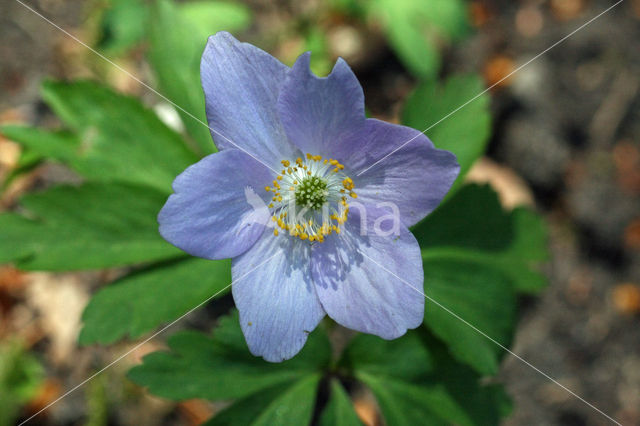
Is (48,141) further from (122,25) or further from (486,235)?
(486,235)

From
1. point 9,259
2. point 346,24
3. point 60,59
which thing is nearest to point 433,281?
point 9,259

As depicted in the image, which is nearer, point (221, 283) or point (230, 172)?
point (230, 172)

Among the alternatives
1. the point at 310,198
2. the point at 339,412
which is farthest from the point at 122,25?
the point at 339,412

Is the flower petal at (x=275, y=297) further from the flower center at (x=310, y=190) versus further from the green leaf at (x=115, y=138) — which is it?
the green leaf at (x=115, y=138)

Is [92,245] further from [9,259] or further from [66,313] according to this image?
[66,313]

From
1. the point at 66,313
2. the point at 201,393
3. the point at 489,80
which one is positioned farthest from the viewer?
the point at 489,80

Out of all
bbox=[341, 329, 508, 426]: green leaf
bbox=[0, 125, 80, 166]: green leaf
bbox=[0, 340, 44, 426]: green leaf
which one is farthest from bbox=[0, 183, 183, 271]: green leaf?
bbox=[0, 340, 44, 426]: green leaf
